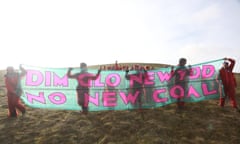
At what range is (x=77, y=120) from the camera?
39.0 ft

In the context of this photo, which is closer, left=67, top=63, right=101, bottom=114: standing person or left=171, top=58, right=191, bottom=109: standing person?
left=67, top=63, right=101, bottom=114: standing person

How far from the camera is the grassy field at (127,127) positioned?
969 centimetres

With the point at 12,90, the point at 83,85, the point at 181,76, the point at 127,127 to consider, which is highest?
the point at 181,76

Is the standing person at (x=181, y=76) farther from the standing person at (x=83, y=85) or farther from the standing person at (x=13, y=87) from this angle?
the standing person at (x=13, y=87)

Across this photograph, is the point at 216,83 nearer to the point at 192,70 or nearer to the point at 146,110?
the point at 192,70

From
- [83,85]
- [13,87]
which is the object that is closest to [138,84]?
[83,85]

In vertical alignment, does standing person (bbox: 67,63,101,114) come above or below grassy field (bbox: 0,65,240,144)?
above

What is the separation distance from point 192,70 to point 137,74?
117 inches

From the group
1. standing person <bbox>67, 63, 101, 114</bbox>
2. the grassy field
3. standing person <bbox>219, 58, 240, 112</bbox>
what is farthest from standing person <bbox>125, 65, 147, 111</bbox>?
standing person <bbox>219, 58, 240, 112</bbox>

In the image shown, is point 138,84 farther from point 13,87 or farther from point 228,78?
point 13,87

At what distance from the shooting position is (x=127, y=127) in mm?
10859

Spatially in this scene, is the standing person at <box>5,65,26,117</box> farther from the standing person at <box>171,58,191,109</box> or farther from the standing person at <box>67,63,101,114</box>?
the standing person at <box>171,58,191,109</box>

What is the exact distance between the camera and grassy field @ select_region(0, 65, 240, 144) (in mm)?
9688

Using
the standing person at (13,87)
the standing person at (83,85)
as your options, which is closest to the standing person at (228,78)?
the standing person at (83,85)
